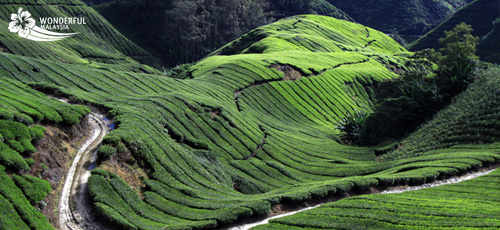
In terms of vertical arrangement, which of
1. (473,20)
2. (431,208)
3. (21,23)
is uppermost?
(473,20)

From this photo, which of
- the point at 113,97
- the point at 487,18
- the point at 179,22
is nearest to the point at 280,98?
the point at 113,97

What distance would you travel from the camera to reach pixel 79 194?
1772 centimetres

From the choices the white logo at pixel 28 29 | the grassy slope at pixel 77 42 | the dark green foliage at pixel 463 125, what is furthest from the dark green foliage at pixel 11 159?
the white logo at pixel 28 29

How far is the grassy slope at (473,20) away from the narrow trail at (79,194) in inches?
5899

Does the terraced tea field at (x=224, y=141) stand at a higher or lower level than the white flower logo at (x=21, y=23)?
lower

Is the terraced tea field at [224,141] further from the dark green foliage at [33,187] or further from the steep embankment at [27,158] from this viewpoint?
the dark green foliage at [33,187]

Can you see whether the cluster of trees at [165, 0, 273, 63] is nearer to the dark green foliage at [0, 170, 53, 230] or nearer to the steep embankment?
the steep embankment

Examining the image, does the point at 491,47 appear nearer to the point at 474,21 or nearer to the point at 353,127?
the point at 474,21

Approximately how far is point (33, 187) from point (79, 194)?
2.09 metres

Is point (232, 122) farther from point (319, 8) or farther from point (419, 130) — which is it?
point (319, 8)

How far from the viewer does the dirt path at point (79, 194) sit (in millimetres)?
15938

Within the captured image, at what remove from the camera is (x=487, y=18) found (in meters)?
155

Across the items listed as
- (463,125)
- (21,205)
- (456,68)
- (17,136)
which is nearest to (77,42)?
(456,68)

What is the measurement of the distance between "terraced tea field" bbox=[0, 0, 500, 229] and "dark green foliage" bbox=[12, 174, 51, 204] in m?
0.69
